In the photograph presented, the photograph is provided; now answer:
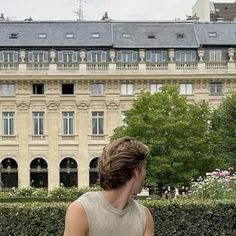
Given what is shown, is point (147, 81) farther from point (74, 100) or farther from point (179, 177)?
point (179, 177)

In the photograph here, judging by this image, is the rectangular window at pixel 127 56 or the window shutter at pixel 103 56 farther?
the rectangular window at pixel 127 56

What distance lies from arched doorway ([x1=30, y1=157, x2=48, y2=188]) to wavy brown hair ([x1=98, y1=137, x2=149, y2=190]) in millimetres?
59130

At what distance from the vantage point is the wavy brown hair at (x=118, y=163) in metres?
4.00

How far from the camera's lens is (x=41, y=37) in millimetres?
63531

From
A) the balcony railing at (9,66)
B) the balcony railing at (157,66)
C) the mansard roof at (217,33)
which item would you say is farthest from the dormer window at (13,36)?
the mansard roof at (217,33)

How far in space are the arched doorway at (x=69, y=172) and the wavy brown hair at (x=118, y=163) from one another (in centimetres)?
5925

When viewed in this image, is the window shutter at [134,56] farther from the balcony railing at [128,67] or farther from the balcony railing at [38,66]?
the balcony railing at [38,66]

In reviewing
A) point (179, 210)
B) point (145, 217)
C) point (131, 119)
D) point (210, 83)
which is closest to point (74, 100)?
point (210, 83)

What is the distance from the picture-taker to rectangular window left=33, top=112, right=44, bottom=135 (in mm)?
63438

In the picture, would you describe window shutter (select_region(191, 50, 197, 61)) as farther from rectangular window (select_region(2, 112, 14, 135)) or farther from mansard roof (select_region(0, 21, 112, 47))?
rectangular window (select_region(2, 112, 14, 135))

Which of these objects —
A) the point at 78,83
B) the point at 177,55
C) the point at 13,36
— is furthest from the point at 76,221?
the point at 177,55

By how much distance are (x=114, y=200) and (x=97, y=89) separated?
59.6 meters

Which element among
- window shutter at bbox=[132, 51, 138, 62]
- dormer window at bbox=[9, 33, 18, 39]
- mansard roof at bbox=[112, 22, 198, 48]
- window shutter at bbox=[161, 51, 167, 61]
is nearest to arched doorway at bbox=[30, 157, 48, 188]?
dormer window at bbox=[9, 33, 18, 39]

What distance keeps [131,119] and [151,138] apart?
1.65 metres
